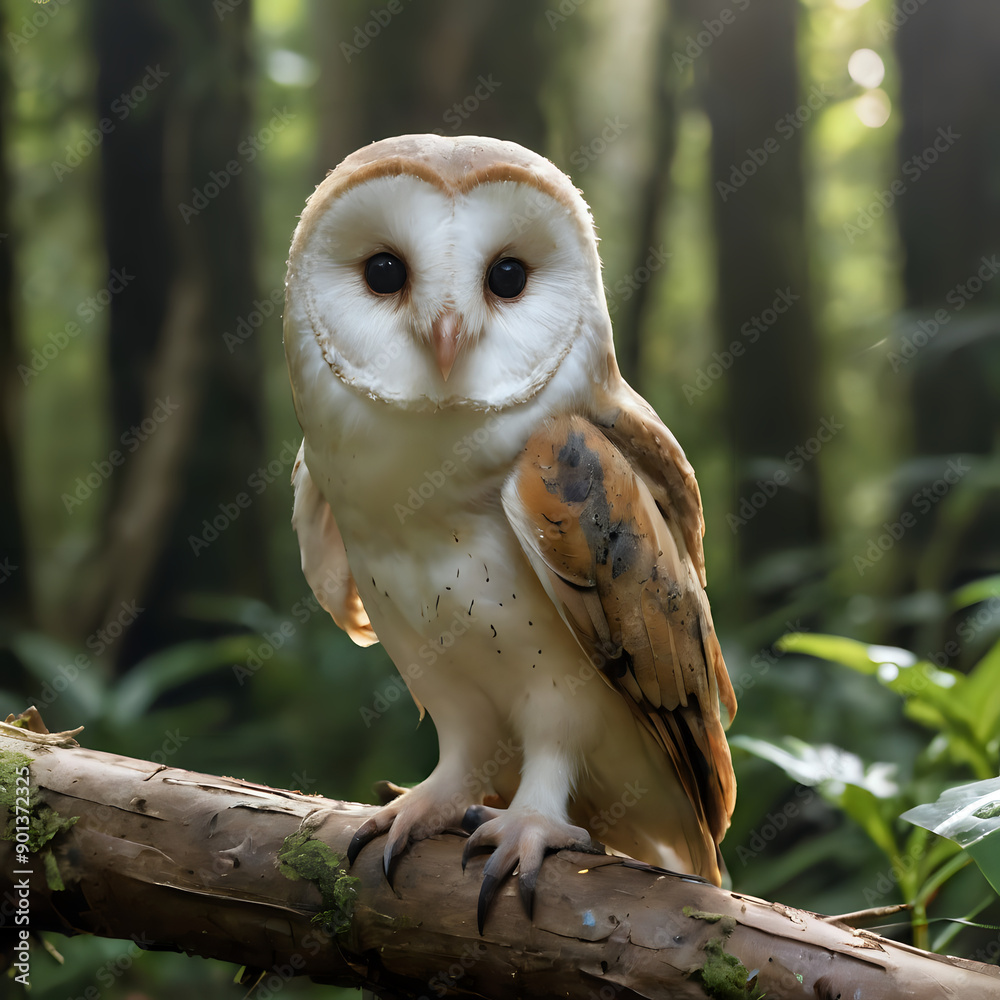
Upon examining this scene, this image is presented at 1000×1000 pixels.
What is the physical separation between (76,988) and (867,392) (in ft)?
15.9

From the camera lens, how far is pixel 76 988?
7.12 feet

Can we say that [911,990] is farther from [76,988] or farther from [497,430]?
[76,988]

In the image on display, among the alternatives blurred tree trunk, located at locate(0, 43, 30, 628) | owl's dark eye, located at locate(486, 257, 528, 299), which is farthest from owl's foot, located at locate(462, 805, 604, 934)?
blurred tree trunk, located at locate(0, 43, 30, 628)

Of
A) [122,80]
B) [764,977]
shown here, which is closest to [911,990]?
[764,977]

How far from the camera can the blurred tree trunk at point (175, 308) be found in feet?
10.4

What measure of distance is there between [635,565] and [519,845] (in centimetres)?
44
